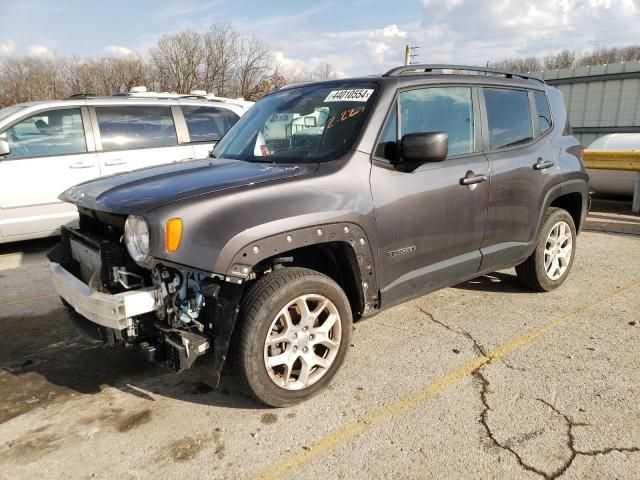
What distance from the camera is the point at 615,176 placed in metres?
9.09

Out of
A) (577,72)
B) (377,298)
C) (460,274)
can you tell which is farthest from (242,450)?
(577,72)

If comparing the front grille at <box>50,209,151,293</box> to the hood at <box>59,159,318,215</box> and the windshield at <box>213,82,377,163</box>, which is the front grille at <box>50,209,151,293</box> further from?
the windshield at <box>213,82,377,163</box>

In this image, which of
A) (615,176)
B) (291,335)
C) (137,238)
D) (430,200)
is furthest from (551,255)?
(615,176)

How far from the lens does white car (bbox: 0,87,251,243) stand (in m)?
6.14

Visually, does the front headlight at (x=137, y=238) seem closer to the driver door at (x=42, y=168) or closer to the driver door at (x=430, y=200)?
the driver door at (x=430, y=200)

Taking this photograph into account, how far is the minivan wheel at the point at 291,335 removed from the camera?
2.64 meters

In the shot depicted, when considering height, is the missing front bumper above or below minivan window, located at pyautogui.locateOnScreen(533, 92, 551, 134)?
below

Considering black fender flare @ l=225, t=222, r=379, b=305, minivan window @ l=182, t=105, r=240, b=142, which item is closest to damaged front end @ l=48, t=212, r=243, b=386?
black fender flare @ l=225, t=222, r=379, b=305

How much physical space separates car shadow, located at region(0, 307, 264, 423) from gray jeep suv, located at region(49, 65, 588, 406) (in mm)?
464

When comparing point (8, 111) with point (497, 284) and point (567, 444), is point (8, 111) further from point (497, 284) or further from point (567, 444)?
point (567, 444)

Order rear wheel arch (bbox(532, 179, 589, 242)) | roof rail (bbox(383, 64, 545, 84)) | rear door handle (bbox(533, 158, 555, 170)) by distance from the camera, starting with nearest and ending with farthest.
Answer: roof rail (bbox(383, 64, 545, 84)), rear door handle (bbox(533, 158, 555, 170)), rear wheel arch (bbox(532, 179, 589, 242))

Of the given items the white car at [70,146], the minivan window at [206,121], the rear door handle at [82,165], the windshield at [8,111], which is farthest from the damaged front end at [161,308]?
the minivan window at [206,121]

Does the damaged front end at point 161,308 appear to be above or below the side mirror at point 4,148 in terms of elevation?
below

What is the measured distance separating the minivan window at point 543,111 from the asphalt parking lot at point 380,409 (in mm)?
1635
